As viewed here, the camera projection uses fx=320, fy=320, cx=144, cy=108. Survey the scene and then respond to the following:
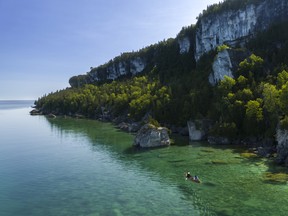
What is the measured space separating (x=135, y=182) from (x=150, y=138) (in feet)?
115

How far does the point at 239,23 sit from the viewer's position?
174 metres

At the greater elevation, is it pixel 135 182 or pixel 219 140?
pixel 219 140

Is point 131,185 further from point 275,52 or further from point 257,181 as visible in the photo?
point 275,52

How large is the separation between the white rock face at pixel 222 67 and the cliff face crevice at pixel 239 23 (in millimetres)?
46335

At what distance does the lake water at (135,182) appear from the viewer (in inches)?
1822

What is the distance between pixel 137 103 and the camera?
6166 inches

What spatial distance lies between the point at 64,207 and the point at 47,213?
2.90m

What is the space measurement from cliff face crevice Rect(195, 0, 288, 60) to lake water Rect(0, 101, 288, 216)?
318 ft

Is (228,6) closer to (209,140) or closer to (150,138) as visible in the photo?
(209,140)

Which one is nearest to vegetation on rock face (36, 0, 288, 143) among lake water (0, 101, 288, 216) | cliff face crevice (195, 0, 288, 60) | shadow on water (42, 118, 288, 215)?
cliff face crevice (195, 0, 288, 60)

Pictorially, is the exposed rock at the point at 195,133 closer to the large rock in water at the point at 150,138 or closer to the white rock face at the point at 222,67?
the large rock in water at the point at 150,138

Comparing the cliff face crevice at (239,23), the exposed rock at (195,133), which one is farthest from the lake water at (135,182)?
the cliff face crevice at (239,23)

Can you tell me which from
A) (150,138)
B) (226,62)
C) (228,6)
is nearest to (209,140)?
(150,138)

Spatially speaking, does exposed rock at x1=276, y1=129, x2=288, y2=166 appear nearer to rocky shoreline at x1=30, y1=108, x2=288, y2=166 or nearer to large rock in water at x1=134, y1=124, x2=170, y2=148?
rocky shoreline at x1=30, y1=108, x2=288, y2=166
